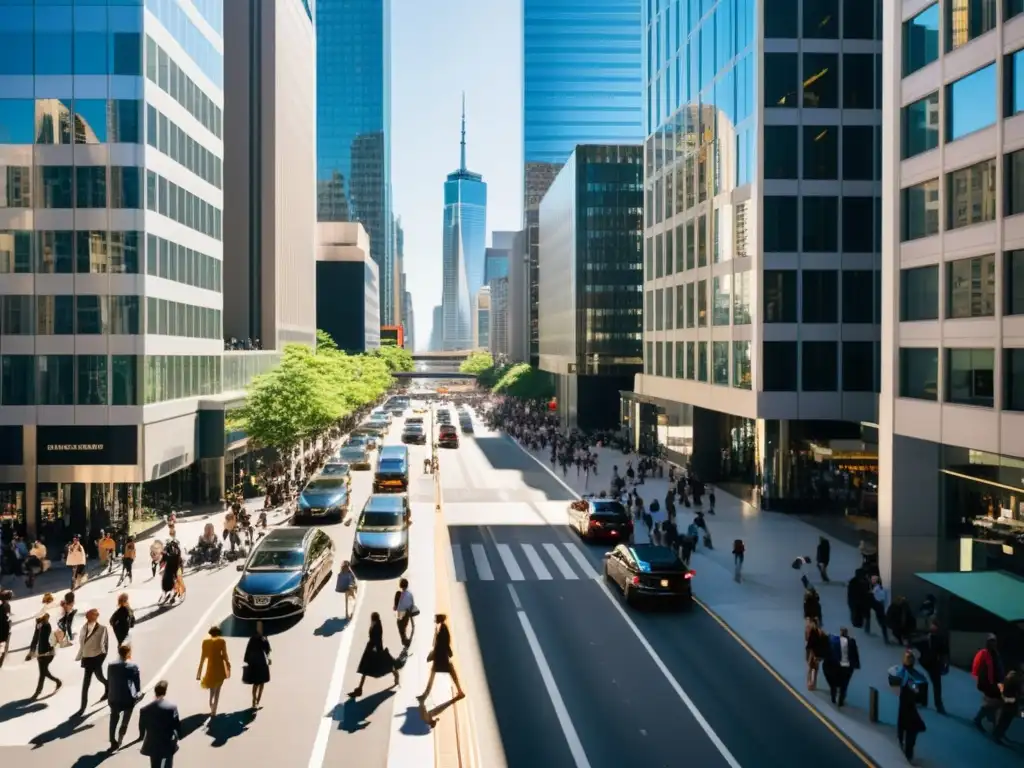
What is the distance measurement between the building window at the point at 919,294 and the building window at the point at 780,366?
1810cm

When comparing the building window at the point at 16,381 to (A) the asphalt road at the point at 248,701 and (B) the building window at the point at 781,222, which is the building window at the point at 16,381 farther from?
(B) the building window at the point at 781,222

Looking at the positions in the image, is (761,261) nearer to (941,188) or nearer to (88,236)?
(941,188)

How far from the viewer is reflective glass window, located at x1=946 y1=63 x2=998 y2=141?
21.7 metres

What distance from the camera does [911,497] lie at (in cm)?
2569

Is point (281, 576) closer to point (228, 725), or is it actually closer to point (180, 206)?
point (228, 725)

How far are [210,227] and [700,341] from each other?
28.2 m

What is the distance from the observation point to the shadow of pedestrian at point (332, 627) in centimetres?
2166

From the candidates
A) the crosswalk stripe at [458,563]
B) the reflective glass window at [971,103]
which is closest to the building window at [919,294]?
the reflective glass window at [971,103]

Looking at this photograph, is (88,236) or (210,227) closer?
(88,236)

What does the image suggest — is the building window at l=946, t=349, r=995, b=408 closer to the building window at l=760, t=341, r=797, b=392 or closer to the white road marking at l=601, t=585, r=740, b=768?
the white road marking at l=601, t=585, r=740, b=768

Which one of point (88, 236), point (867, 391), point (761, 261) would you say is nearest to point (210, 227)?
Answer: point (88, 236)

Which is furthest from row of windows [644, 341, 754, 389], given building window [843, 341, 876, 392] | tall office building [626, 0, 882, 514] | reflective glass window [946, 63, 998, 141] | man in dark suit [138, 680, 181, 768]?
man in dark suit [138, 680, 181, 768]

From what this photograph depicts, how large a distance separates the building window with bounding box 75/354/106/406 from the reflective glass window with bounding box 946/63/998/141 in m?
30.5

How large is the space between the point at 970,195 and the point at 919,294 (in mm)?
3429
